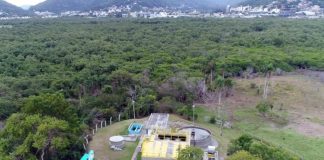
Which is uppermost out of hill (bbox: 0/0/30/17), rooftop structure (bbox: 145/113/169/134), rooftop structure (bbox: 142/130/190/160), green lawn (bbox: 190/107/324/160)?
hill (bbox: 0/0/30/17)

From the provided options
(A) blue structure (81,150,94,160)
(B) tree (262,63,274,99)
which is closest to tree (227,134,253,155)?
(A) blue structure (81,150,94,160)

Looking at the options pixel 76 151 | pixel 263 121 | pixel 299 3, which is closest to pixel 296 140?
pixel 263 121

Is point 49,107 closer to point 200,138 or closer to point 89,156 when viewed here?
point 89,156

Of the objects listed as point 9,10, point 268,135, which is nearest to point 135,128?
point 268,135

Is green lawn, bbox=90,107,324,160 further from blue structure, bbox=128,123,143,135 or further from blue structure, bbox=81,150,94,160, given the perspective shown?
blue structure, bbox=81,150,94,160

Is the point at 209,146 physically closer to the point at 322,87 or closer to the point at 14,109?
the point at 14,109

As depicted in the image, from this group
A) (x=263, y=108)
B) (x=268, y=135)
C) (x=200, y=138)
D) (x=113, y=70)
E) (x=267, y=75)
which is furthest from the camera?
(x=267, y=75)

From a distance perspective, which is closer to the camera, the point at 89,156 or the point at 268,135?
the point at 89,156
